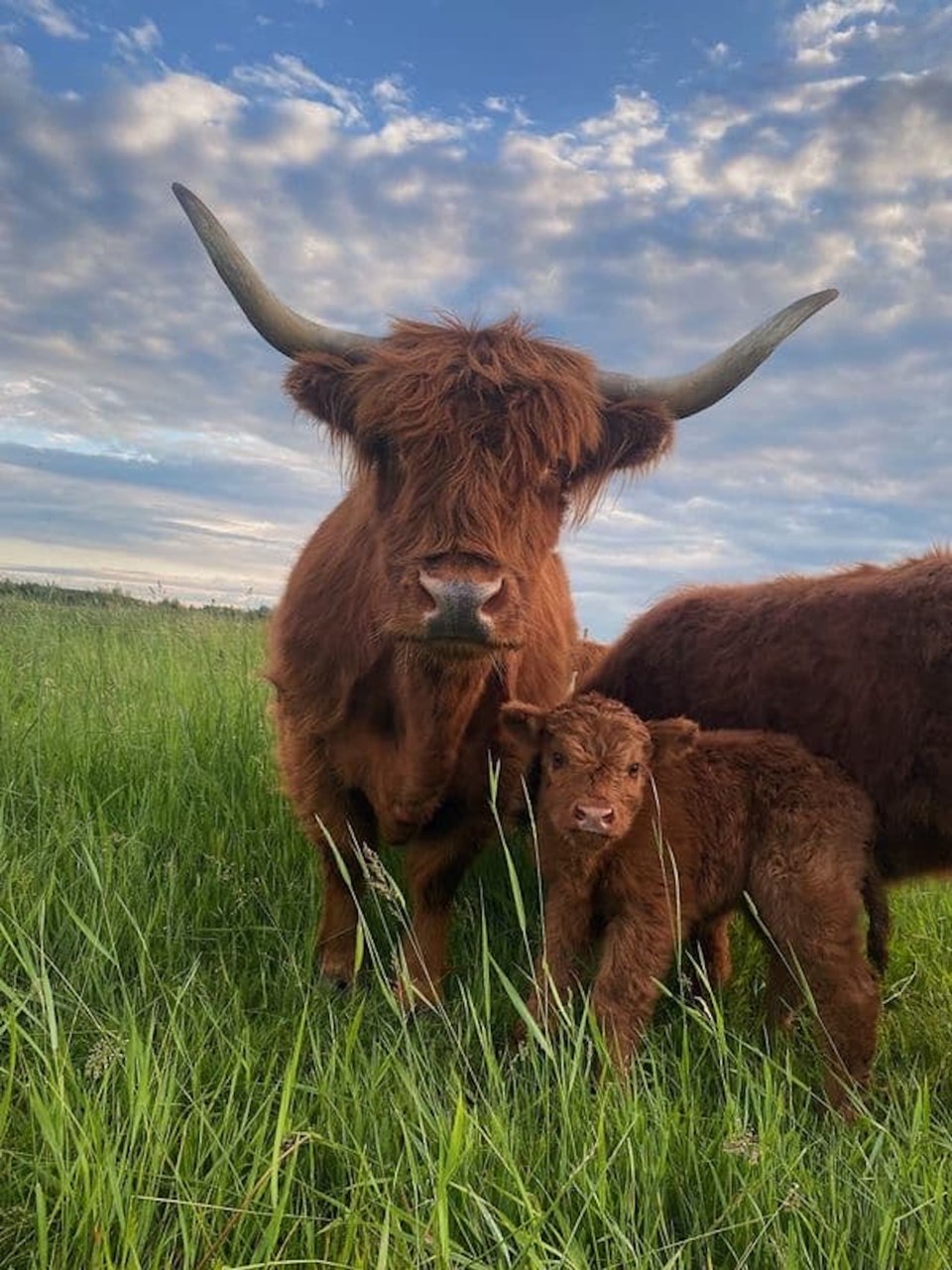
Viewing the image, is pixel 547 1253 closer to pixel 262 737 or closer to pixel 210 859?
pixel 210 859

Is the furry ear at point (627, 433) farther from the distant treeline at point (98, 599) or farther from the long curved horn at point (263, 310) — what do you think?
the distant treeline at point (98, 599)

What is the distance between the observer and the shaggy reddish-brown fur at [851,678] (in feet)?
10.5

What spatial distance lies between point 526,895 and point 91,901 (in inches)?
69.2

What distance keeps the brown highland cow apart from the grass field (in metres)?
0.55

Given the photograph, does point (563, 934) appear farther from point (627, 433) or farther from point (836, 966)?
point (627, 433)

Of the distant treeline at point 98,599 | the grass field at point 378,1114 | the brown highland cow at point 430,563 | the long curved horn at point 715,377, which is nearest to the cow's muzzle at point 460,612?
the brown highland cow at point 430,563


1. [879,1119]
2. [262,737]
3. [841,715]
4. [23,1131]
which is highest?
[841,715]

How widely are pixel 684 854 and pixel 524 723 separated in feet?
1.99

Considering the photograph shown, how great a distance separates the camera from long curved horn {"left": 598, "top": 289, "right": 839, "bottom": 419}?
14.4ft

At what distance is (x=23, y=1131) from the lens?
2.47 meters

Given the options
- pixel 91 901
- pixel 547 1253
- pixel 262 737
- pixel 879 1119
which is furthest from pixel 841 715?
pixel 262 737

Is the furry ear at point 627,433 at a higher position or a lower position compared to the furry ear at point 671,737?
higher

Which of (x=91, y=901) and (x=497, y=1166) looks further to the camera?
(x=91, y=901)

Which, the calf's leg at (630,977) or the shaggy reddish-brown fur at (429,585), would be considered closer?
the calf's leg at (630,977)
